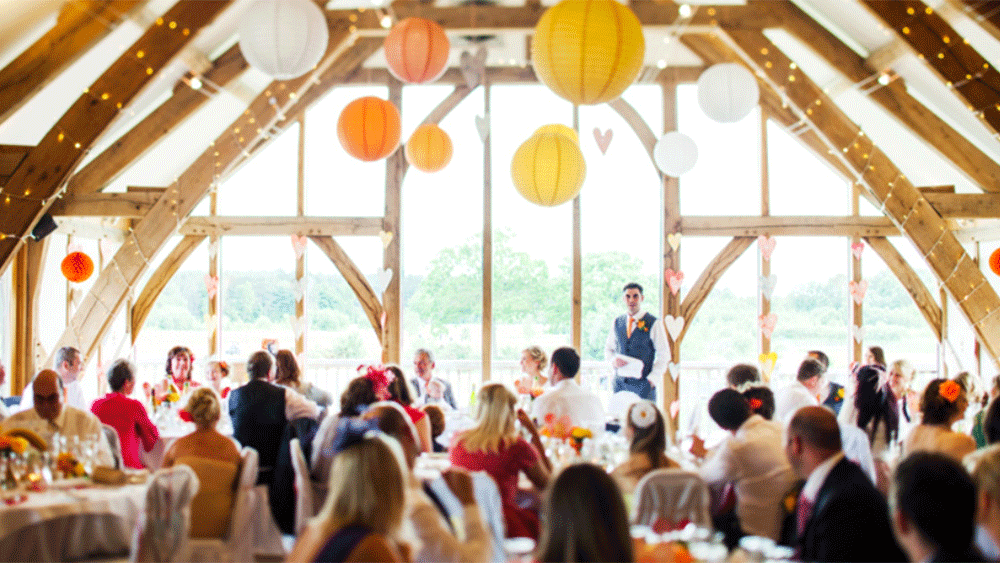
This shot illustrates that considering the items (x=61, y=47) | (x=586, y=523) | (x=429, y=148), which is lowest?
(x=586, y=523)

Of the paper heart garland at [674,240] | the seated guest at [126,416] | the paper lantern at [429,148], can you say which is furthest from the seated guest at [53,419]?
the paper heart garland at [674,240]

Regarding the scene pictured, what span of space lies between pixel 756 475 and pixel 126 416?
359 cm

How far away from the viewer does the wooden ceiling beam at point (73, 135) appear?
17.9ft

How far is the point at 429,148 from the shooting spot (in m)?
7.12

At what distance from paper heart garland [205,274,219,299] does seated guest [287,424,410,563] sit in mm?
7391

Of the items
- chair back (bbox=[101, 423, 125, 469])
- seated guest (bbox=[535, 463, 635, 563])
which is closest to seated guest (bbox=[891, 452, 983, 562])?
seated guest (bbox=[535, 463, 635, 563])

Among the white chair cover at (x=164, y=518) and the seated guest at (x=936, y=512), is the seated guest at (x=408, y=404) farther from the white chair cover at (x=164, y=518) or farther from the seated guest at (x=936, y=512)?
the seated guest at (x=936, y=512)

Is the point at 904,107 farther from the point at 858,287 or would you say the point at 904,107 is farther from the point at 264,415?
the point at 264,415

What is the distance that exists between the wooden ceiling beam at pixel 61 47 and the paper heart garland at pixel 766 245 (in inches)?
249

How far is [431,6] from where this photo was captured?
7.82m

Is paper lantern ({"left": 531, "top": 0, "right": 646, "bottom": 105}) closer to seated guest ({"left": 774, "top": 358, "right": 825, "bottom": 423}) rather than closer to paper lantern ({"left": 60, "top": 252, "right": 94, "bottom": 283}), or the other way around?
seated guest ({"left": 774, "top": 358, "right": 825, "bottom": 423})

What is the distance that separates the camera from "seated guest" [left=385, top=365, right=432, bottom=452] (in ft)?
15.6

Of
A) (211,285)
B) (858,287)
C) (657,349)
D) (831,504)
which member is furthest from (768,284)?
(831,504)

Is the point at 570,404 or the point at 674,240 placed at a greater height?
the point at 674,240
